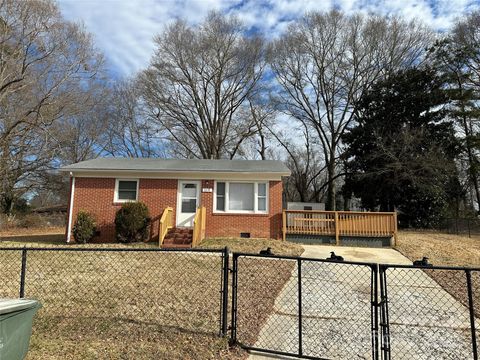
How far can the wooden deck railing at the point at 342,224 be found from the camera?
1319 cm

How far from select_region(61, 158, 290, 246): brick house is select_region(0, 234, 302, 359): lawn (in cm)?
454

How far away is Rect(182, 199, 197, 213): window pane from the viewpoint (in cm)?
1389

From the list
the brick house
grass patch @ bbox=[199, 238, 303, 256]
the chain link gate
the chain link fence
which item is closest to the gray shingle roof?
the brick house

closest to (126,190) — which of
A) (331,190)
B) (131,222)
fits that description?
(131,222)

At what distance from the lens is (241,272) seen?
768 centimetres

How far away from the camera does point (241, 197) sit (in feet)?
45.8

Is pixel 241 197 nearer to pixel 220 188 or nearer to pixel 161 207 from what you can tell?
pixel 220 188

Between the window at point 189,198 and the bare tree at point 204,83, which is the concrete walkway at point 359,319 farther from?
the bare tree at point 204,83

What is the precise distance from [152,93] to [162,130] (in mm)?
3616

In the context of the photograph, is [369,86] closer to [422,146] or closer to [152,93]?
[422,146]

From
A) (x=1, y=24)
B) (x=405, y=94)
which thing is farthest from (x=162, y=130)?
(x=405, y=94)

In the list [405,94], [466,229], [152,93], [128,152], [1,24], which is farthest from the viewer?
[128,152]

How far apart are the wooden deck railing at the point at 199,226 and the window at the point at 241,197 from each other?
3.11ft

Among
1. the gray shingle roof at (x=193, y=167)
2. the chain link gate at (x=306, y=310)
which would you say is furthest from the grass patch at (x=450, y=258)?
the gray shingle roof at (x=193, y=167)
